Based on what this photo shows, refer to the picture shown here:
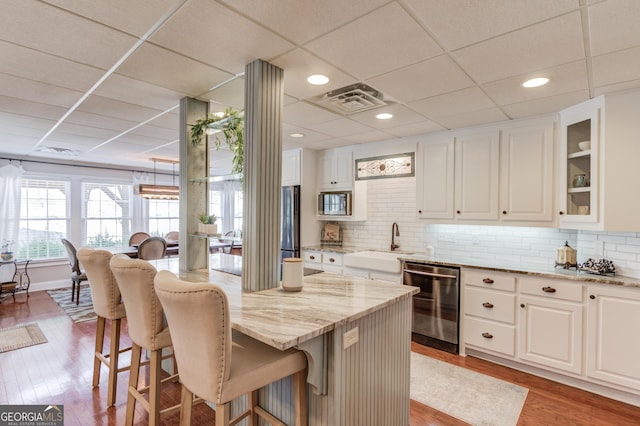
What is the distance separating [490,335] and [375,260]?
1.40 m

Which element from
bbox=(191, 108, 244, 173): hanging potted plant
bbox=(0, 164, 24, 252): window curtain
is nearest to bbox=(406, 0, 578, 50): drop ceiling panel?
bbox=(191, 108, 244, 173): hanging potted plant

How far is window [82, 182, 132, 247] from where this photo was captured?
6.41 m

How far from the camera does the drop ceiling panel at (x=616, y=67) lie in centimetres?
192

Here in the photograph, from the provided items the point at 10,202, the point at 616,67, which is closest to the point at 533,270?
the point at 616,67

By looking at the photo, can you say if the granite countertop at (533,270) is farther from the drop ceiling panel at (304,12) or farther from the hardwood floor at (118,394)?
the drop ceiling panel at (304,12)

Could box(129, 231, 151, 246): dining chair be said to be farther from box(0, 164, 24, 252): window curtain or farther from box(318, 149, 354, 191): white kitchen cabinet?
box(318, 149, 354, 191): white kitchen cabinet

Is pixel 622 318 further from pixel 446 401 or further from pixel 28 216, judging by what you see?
pixel 28 216

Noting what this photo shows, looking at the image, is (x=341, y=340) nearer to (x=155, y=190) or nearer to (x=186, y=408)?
(x=186, y=408)

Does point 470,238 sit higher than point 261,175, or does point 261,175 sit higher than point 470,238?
point 261,175

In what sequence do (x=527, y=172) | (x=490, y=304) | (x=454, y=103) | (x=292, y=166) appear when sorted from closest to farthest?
1. (x=454, y=103)
2. (x=490, y=304)
3. (x=527, y=172)
4. (x=292, y=166)

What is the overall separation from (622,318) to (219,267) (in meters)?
3.23

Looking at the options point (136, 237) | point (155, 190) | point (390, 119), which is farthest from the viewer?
point (136, 237)

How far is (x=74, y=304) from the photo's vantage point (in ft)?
16.2

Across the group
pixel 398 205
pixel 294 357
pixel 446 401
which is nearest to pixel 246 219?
pixel 294 357
